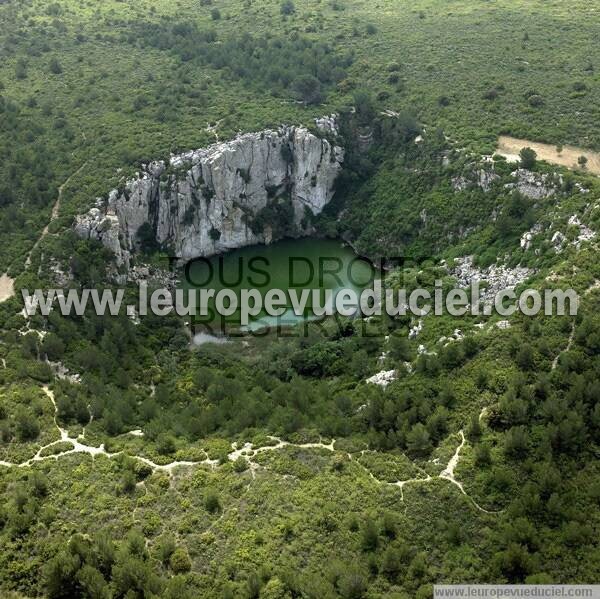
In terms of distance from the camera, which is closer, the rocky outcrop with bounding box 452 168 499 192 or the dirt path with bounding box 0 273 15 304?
the dirt path with bounding box 0 273 15 304

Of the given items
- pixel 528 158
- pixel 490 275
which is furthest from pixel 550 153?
pixel 490 275

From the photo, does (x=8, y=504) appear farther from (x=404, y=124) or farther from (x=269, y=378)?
(x=404, y=124)

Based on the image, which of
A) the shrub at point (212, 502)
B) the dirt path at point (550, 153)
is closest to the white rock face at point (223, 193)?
the dirt path at point (550, 153)

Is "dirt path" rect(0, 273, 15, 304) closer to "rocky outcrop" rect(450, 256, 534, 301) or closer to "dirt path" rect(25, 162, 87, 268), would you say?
"dirt path" rect(25, 162, 87, 268)

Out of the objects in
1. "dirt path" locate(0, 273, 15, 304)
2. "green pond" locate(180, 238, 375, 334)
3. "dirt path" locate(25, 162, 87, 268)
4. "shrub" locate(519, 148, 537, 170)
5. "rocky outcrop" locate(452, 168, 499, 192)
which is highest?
"shrub" locate(519, 148, 537, 170)

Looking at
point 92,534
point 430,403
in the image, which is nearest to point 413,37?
point 430,403

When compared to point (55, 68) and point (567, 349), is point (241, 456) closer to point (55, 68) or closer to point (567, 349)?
point (567, 349)

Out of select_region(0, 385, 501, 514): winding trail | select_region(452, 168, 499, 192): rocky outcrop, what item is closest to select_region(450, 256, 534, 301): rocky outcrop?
select_region(452, 168, 499, 192): rocky outcrop
